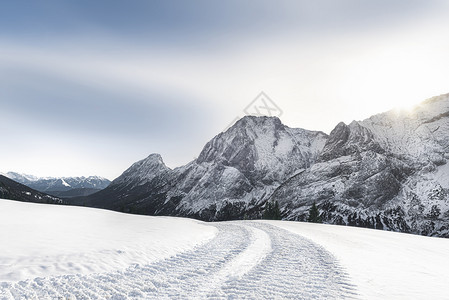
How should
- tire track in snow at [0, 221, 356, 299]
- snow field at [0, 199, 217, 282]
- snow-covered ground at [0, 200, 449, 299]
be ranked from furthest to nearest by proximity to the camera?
snow field at [0, 199, 217, 282], snow-covered ground at [0, 200, 449, 299], tire track in snow at [0, 221, 356, 299]

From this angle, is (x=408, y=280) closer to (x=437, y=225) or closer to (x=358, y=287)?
(x=358, y=287)

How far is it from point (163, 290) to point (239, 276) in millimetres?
2890

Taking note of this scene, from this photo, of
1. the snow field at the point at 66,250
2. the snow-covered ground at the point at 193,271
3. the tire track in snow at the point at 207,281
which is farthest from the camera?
the snow field at the point at 66,250

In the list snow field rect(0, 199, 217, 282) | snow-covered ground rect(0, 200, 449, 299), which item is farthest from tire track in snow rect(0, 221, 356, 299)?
snow field rect(0, 199, 217, 282)

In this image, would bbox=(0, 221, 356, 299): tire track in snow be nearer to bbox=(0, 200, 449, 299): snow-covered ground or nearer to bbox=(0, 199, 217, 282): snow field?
bbox=(0, 200, 449, 299): snow-covered ground

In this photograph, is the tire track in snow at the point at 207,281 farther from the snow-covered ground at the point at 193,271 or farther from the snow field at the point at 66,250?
the snow field at the point at 66,250

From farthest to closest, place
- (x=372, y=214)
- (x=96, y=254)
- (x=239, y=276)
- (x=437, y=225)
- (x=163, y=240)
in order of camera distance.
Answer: (x=372, y=214), (x=437, y=225), (x=163, y=240), (x=96, y=254), (x=239, y=276)

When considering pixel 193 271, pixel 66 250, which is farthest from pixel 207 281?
pixel 66 250

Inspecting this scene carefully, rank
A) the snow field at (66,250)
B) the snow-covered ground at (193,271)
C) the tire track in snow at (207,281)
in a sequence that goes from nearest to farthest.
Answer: the tire track in snow at (207,281), the snow-covered ground at (193,271), the snow field at (66,250)

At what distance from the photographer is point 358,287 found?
8820mm

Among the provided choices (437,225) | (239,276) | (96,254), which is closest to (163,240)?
(96,254)

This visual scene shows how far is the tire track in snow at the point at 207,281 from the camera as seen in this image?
7.67m

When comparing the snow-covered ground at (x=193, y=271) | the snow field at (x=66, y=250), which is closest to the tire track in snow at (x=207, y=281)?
the snow-covered ground at (x=193, y=271)

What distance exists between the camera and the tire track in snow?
767 cm
